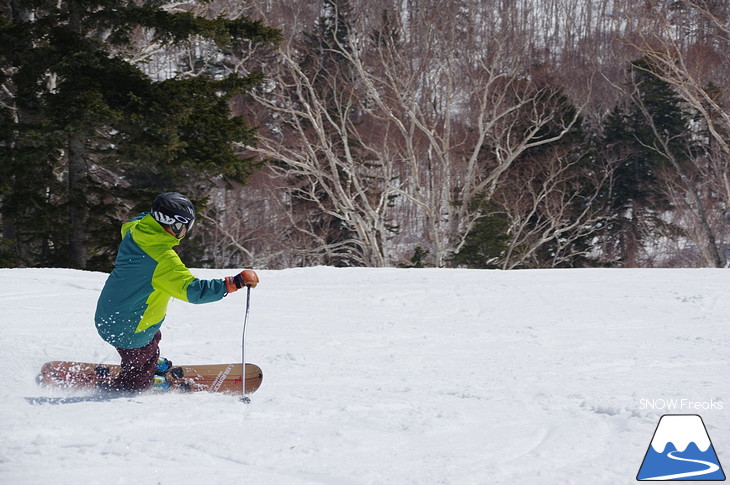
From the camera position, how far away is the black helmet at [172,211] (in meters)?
3.68

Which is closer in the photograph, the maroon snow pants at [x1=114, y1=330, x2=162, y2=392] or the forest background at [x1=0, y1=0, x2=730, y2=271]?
the maroon snow pants at [x1=114, y1=330, x2=162, y2=392]

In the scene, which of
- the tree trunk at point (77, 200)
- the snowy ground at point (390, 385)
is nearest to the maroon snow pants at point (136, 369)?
the snowy ground at point (390, 385)

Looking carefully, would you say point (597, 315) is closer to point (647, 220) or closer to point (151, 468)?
point (151, 468)

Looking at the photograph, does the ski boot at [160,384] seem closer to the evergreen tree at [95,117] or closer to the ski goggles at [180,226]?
the ski goggles at [180,226]

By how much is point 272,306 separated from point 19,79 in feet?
20.5

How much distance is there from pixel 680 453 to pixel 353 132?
743 inches

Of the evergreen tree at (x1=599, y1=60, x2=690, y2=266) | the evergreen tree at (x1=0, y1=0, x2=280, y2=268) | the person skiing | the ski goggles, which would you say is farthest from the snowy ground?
the evergreen tree at (x1=599, y1=60, x2=690, y2=266)

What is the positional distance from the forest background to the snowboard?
540 cm

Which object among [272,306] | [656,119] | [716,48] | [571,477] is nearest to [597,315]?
[272,306]

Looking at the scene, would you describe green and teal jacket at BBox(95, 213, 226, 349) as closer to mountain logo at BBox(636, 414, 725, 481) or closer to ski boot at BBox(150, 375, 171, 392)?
ski boot at BBox(150, 375, 171, 392)

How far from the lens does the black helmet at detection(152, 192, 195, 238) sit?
12.1 ft

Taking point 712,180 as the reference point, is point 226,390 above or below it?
below

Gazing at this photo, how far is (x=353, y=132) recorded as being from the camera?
2116cm

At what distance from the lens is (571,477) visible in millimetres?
2725
